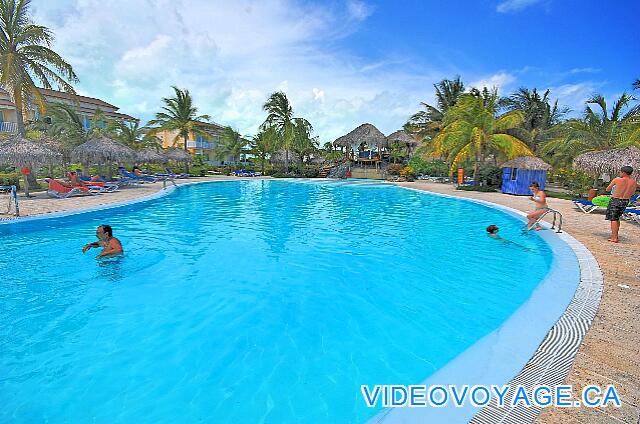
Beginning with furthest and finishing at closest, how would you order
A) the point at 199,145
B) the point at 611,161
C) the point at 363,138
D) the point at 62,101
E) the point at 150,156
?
the point at 199,145, the point at 363,138, the point at 62,101, the point at 150,156, the point at 611,161

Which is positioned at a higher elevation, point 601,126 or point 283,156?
point 601,126

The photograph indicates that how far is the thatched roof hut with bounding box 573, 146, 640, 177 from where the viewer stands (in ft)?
41.5

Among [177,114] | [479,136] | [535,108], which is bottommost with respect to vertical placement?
[479,136]

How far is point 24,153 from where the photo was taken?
14.5 meters

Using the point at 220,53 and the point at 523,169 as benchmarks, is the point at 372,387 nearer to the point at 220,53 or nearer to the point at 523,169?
the point at 523,169

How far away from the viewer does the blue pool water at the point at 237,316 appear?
3363 mm

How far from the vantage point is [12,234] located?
30.2 ft

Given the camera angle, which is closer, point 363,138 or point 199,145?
point 363,138

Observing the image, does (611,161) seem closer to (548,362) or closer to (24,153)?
(548,362)

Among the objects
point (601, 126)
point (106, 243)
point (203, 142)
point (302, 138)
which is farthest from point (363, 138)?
point (106, 243)

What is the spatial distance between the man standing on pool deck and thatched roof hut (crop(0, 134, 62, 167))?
36.2 ft

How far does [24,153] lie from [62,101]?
27512 millimetres

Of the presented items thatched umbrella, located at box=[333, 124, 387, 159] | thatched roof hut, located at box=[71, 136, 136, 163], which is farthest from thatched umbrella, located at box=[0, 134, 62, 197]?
thatched umbrella, located at box=[333, 124, 387, 159]

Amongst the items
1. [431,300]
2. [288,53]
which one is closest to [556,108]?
[288,53]
